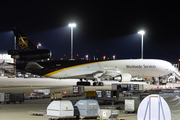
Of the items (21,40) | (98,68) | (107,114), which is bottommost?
(107,114)

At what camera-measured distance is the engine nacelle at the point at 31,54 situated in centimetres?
4769

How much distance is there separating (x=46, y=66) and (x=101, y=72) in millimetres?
10608

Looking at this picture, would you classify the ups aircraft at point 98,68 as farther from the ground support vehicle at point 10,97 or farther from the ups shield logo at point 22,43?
the ground support vehicle at point 10,97

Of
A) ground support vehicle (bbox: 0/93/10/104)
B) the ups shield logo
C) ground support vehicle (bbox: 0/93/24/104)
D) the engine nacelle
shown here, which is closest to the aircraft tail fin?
the ups shield logo

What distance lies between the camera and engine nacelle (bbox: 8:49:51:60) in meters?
47.7

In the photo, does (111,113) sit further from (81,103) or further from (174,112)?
(174,112)

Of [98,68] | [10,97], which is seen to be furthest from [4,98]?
[98,68]

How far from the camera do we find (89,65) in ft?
173

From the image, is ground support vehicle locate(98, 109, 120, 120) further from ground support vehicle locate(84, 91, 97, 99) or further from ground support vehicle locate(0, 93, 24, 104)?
ground support vehicle locate(0, 93, 24, 104)

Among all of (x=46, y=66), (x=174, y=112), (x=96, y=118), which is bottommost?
(x=96, y=118)

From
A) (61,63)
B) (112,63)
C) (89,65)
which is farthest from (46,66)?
(112,63)

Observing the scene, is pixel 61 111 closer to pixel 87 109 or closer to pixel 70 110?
pixel 70 110

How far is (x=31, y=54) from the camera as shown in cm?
4888

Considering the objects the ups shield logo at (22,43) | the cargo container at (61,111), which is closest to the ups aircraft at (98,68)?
the ups shield logo at (22,43)
